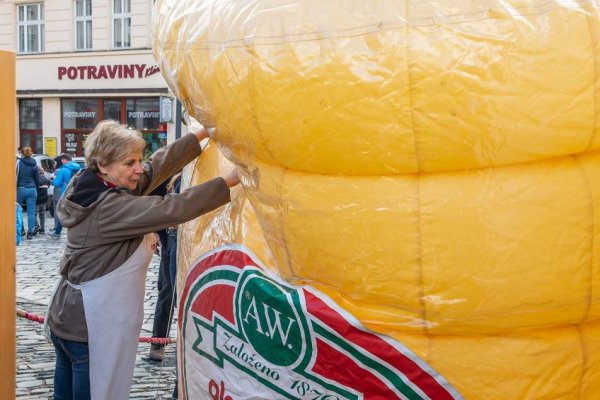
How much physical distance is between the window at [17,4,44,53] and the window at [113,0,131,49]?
8.77ft

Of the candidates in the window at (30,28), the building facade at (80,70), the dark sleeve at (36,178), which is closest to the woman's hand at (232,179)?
the dark sleeve at (36,178)

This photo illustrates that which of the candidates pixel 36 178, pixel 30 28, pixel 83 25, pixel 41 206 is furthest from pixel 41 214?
pixel 30 28

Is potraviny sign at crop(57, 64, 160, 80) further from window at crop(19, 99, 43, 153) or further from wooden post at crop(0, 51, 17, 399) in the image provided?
wooden post at crop(0, 51, 17, 399)

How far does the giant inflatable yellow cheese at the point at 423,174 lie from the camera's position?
1.46 m

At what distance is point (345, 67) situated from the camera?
153 centimetres

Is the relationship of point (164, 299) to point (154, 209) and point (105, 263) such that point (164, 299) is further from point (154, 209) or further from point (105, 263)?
point (154, 209)

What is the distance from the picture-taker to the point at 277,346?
6.51ft

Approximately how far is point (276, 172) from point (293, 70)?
0.32 metres

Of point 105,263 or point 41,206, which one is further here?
point 41,206

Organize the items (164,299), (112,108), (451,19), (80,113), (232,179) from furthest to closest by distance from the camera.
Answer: (80,113), (112,108), (164,299), (232,179), (451,19)

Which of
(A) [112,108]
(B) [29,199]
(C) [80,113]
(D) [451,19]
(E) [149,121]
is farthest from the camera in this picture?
(C) [80,113]

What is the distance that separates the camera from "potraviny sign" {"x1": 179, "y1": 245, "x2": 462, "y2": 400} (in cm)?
181

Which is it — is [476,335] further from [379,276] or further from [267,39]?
[267,39]

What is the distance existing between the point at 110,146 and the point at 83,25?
66.2ft
